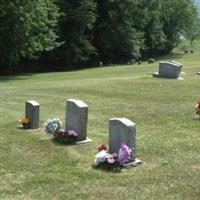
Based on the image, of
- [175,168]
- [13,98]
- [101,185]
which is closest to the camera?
[101,185]

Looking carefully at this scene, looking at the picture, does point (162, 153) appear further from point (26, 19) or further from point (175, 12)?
point (175, 12)

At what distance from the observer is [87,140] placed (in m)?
10.4

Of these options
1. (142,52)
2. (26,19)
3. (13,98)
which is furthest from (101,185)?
(142,52)

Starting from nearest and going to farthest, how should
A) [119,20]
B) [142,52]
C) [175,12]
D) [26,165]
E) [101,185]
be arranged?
[101,185] < [26,165] < [119,20] < [142,52] < [175,12]

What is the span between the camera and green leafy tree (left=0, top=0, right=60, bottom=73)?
131ft

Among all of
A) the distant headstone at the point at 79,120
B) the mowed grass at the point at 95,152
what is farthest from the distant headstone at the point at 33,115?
the distant headstone at the point at 79,120

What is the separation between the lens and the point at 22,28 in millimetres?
40188

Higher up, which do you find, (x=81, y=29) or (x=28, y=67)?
(x=81, y=29)

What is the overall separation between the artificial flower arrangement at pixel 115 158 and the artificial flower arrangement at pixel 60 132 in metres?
1.86

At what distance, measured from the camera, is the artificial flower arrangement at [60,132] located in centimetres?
1023

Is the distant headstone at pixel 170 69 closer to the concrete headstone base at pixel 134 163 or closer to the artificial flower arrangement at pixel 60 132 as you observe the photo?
the artificial flower arrangement at pixel 60 132

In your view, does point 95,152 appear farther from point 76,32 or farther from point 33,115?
point 76,32

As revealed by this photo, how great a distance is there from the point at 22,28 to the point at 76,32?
13.0 metres

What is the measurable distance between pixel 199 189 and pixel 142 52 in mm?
65802
